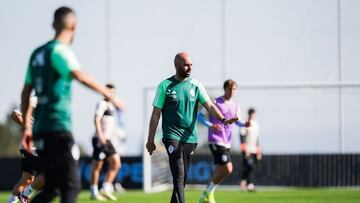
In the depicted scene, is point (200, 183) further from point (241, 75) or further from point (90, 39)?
point (90, 39)

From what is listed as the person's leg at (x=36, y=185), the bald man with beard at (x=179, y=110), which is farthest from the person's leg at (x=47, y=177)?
the person's leg at (x=36, y=185)

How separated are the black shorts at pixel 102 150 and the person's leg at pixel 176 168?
681cm

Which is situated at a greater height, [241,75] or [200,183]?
[241,75]

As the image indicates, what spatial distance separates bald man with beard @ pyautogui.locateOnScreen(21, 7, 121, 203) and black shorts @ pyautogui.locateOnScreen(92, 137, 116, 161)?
387 inches

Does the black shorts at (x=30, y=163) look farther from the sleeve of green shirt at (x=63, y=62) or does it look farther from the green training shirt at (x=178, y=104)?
the sleeve of green shirt at (x=63, y=62)

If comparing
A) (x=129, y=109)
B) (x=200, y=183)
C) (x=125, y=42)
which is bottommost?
(x=200, y=183)

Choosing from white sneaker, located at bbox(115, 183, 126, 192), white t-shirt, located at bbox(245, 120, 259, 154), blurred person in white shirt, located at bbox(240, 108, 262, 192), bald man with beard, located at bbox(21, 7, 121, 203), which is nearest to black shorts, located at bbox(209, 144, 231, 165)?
bald man with beard, located at bbox(21, 7, 121, 203)

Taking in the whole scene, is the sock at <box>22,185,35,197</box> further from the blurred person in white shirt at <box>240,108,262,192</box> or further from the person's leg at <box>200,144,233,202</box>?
the blurred person in white shirt at <box>240,108,262,192</box>

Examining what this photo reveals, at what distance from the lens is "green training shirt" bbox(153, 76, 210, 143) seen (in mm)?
10750

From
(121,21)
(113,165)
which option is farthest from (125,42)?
(113,165)

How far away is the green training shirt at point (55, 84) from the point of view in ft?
24.6

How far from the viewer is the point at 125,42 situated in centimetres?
2958

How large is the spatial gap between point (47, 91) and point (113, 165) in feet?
33.6

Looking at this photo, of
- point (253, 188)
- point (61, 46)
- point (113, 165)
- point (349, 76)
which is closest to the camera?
point (61, 46)
